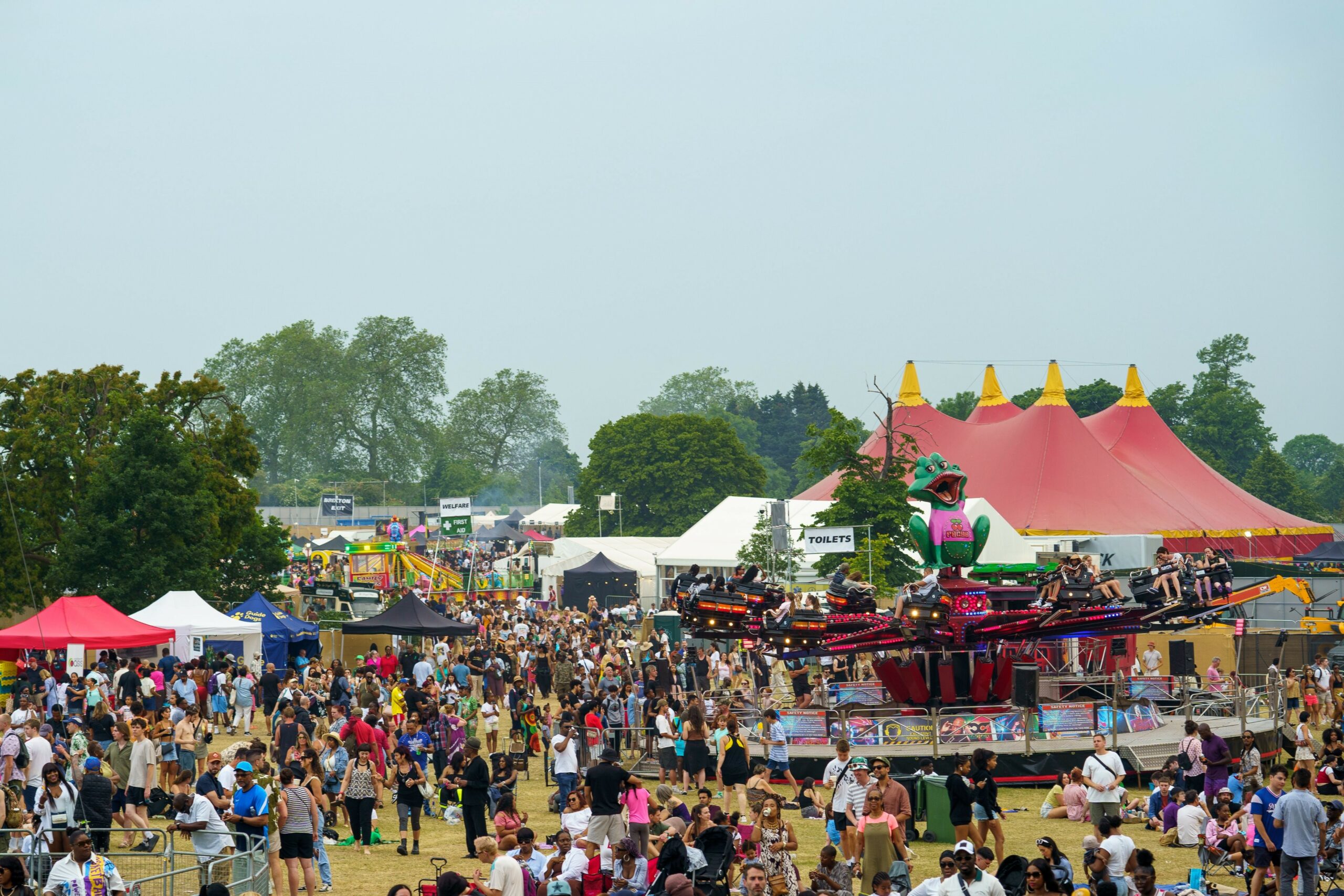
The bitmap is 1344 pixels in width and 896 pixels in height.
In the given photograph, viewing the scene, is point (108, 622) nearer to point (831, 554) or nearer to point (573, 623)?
point (573, 623)

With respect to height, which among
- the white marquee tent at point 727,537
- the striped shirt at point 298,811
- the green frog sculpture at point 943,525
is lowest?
the striped shirt at point 298,811

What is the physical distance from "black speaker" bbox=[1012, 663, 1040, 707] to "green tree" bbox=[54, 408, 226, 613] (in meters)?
19.6

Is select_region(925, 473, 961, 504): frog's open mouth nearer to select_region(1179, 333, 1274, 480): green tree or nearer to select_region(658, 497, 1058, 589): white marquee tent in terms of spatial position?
select_region(658, 497, 1058, 589): white marquee tent

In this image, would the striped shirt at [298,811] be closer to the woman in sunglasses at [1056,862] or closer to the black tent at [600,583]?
the woman in sunglasses at [1056,862]

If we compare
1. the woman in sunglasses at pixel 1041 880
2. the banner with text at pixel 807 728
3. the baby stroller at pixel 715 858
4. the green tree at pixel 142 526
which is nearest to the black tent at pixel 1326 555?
the banner with text at pixel 807 728

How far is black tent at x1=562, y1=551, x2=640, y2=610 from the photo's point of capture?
4728cm

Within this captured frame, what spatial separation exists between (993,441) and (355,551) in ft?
65.7

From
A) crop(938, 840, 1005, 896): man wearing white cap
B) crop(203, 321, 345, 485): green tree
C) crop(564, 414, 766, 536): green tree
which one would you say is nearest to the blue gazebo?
crop(938, 840, 1005, 896): man wearing white cap

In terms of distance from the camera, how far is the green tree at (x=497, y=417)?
127 metres

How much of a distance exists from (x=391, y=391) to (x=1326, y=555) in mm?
90355

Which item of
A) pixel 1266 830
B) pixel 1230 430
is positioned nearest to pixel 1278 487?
pixel 1230 430

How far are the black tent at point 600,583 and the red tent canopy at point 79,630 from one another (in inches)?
909

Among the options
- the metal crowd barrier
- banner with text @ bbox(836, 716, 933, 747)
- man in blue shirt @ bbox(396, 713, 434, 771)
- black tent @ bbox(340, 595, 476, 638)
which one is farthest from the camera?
black tent @ bbox(340, 595, 476, 638)

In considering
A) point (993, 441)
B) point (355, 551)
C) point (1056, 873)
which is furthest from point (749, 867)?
point (993, 441)
